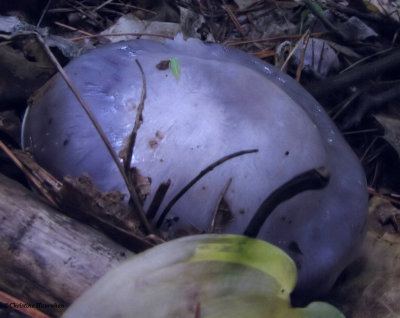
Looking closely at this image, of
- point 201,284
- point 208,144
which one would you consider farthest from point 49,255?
point 208,144

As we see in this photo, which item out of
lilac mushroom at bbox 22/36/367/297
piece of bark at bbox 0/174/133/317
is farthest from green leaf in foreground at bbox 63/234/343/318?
lilac mushroom at bbox 22/36/367/297

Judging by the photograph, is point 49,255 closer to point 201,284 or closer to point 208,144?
point 201,284

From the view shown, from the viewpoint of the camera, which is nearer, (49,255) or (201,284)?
(201,284)

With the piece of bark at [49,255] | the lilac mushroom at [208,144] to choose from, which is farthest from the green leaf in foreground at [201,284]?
the lilac mushroom at [208,144]

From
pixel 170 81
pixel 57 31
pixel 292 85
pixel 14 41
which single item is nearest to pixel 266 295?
pixel 170 81

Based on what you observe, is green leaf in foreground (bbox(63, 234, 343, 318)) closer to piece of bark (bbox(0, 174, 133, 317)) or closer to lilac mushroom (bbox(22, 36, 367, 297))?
piece of bark (bbox(0, 174, 133, 317))

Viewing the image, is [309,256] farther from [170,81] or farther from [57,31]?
[57,31]
